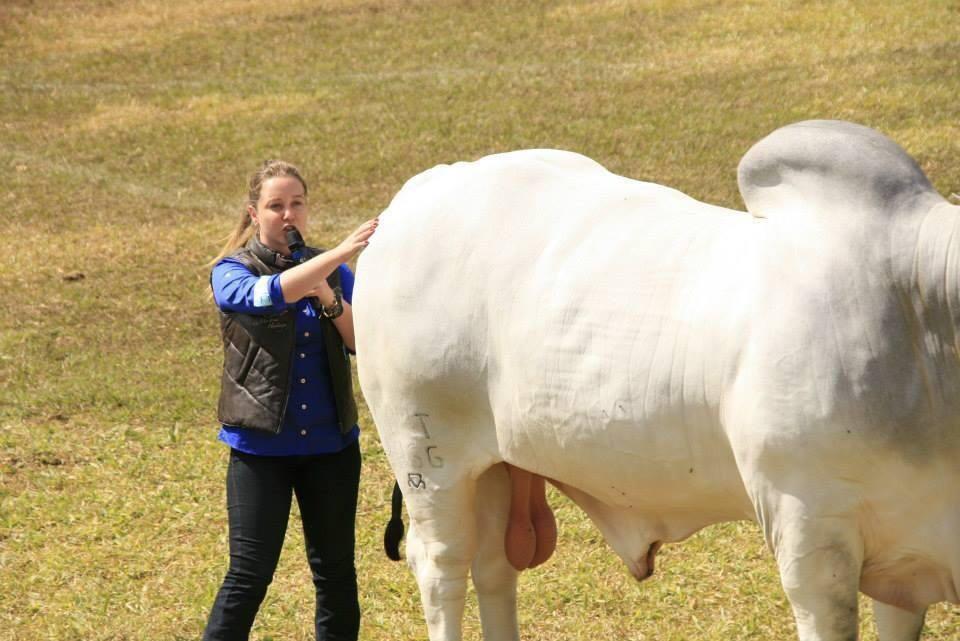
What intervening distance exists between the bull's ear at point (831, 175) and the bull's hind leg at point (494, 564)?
1213mm

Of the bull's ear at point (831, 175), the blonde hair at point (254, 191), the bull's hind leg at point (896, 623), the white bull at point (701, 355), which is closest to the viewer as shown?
the white bull at point (701, 355)

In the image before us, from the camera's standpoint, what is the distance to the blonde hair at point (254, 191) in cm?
455

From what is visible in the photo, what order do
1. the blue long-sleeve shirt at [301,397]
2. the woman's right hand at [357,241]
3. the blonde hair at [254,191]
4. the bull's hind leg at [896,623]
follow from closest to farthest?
the bull's hind leg at [896,623], the woman's right hand at [357,241], the blue long-sleeve shirt at [301,397], the blonde hair at [254,191]

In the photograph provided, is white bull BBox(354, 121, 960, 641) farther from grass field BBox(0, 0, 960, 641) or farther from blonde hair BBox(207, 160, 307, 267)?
grass field BBox(0, 0, 960, 641)

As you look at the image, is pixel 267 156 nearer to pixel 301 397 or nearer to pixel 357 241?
pixel 301 397

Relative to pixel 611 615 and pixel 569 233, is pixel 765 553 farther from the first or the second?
pixel 569 233

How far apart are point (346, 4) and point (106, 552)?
14.4 m

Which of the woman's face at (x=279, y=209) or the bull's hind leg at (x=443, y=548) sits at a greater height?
the woman's face at (x=279, y=209)

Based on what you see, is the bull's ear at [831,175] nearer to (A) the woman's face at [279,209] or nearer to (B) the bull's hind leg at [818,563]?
(B) the bull's hind leg at [818,563]

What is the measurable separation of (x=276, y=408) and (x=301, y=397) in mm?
106

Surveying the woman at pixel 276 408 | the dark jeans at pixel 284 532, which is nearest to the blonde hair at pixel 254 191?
Answer: the woman at pixel 276 408

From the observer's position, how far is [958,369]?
316 centimetres

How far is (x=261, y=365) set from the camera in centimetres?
446

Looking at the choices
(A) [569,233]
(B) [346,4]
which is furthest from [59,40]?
(A) [569,233]
